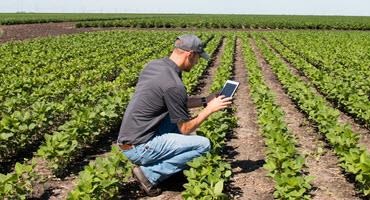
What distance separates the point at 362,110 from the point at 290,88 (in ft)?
8.50

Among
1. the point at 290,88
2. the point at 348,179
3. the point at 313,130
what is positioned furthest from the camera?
the point at 290,88

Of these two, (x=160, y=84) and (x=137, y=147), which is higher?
(x=160, y=84)

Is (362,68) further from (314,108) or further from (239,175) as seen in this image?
(239,175)

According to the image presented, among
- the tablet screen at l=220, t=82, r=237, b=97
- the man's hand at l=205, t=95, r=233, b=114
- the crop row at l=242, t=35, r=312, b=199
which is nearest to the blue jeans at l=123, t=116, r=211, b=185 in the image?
the man's hand at l=205, t=95, r=233, b=114

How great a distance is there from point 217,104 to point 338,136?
2408 mm

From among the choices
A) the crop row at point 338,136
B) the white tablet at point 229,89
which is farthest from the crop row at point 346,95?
the white tablet at point 229,89

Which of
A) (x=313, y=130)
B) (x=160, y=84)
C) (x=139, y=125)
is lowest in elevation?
(x=313, y=130)

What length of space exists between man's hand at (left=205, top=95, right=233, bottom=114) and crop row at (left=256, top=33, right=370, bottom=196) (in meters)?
1.60

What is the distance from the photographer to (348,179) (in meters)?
6.15

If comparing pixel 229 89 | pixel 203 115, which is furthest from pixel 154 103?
pixel 229 89

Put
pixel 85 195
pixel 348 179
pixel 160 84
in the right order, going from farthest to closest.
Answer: pixel 348 179 → pixel 160 84 → pixel 85 195

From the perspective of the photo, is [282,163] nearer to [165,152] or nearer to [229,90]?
[229,90]

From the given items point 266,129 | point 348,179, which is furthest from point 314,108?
point 348,179

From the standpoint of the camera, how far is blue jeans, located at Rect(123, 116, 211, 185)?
5.25 meters
